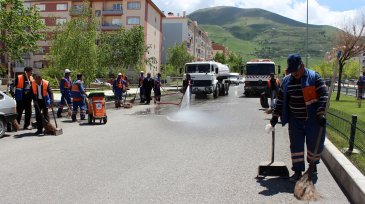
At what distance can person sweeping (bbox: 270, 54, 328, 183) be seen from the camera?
19.7 feet

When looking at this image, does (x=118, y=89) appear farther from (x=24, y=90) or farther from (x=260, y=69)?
(x=260, y=69)

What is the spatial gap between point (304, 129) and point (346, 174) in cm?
83

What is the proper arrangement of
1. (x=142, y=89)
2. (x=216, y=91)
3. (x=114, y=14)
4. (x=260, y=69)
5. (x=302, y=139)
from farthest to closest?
1. (x=114, y=14)
2. (x=216, y=91)
3. (x=260, y=69)
4. (x=142, y=89)
5. (x=302, y=139)

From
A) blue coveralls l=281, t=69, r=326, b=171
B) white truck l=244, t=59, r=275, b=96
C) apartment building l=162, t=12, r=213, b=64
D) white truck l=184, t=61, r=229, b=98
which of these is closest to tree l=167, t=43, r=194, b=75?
apartment building l=162, t=12, r=213, b=64

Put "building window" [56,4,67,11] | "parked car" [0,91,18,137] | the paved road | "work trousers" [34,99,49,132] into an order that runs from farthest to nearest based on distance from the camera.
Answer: "building window" [56,4,67,11], "work trousers" [34,99,49,132], "parked car" [0,91,18,137], the paved road

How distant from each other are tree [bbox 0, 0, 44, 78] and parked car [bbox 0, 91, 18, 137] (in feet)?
22.8

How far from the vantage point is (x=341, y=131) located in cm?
951

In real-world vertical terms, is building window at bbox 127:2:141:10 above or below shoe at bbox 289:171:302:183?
above

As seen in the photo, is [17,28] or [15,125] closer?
[15,125]

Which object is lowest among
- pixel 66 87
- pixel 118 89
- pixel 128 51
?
pixel 118 89

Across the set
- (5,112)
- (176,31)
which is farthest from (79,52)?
(176,31)

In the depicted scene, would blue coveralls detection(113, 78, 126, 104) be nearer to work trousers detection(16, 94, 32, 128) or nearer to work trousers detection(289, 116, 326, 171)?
work trousers detection(16, 94, 32, 128)

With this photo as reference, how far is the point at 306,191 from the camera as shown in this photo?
5461mm

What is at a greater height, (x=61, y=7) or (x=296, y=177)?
(x=61, y=7)
